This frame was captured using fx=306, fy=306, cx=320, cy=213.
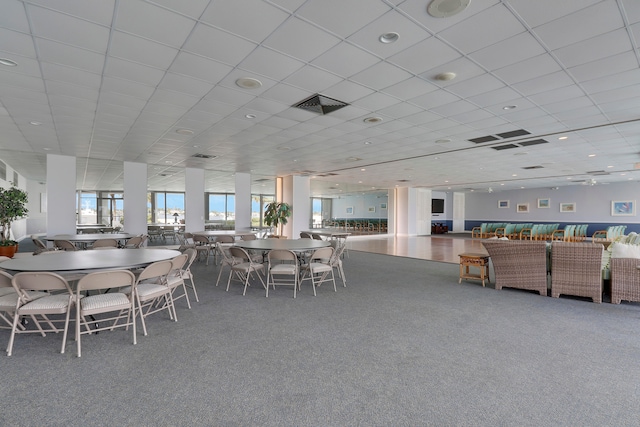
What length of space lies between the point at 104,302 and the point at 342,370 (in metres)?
2.31

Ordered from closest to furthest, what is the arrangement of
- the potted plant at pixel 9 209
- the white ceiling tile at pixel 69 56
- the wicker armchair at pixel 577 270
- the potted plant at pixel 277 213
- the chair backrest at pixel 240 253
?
the white ceiling tile at pixel 69 56 < the wicker armchair at pixel 577 270 < the chair backrest at pixel 240 253 < the potted plant at pixel 9 209 < the potted plant at pixel 277 213

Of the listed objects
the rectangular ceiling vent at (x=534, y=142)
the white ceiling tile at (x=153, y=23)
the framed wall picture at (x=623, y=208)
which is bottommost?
the framed wall picture at (x=623, y=208)

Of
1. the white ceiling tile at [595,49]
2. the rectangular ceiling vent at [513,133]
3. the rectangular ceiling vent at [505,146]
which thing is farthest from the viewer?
the rectangular ceiling vent at [505,146]

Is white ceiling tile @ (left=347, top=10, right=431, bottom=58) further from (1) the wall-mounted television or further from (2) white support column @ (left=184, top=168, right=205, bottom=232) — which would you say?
(1) the wall-mounted television

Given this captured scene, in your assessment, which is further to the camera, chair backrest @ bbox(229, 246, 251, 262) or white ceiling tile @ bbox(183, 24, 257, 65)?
chair backrest @ bbox(229, 246, 251, 262)

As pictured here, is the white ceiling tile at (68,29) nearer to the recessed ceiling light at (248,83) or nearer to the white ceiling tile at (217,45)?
the white ceiling tile at (217,45)

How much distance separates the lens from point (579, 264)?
460cm

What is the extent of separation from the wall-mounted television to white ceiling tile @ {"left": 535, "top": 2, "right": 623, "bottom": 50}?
19.8 m

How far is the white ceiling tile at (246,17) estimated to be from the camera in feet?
8.93

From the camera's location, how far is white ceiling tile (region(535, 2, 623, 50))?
276cm

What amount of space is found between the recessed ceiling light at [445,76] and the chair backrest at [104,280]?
4.30 m

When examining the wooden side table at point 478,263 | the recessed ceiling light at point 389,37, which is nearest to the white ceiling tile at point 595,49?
the recessed ceiling light at point 389,37

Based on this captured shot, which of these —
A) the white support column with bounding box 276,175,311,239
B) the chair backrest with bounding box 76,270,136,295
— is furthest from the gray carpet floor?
the white support column with bounding box 276,175,311,239

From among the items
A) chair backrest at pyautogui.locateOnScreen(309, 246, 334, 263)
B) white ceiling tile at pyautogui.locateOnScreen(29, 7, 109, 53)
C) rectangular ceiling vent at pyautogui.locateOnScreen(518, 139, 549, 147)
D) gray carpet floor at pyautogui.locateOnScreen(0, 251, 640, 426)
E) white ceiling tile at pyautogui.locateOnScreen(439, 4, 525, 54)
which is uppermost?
white ceiling tile at pyautogui.locateOnScreen(439, 4, 525, 54)
